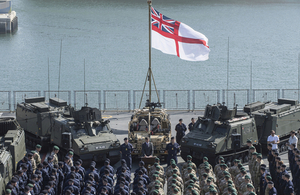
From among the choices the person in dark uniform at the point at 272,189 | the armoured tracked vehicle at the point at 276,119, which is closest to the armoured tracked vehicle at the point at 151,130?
the armoured tracked vehicle at the point at 276,119

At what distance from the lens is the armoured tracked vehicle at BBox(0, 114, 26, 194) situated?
14.3m

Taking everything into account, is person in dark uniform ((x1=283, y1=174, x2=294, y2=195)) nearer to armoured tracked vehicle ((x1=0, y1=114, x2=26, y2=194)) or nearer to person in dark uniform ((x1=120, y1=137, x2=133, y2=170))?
person in dark uniform ((x1=120, y1=137, x2=133, y2=170))

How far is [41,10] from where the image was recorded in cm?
7900

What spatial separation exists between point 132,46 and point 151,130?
117 ft

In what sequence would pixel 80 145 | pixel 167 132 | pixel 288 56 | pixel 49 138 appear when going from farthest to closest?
pixel 288 56 → pixel 49 138 → pixel 167 132 → pixel 80 145

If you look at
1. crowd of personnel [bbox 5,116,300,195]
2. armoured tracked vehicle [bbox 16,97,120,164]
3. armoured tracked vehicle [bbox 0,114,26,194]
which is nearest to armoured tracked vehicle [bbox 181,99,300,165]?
crowd of personnel [bbox 5,116,300,195]

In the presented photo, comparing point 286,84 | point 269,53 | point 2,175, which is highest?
point 269,53

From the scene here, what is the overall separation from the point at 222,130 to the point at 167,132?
6.92 feet

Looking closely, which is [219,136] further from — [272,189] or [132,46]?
[132,46]

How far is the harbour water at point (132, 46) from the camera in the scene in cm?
4116

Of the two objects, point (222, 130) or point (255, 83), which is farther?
point (255, 83)

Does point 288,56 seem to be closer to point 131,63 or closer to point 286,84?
point 286,84

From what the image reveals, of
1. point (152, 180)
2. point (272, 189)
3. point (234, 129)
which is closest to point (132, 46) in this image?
point (234, 129)

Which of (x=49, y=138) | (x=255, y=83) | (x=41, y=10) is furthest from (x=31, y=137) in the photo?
(x=41, y=10)
